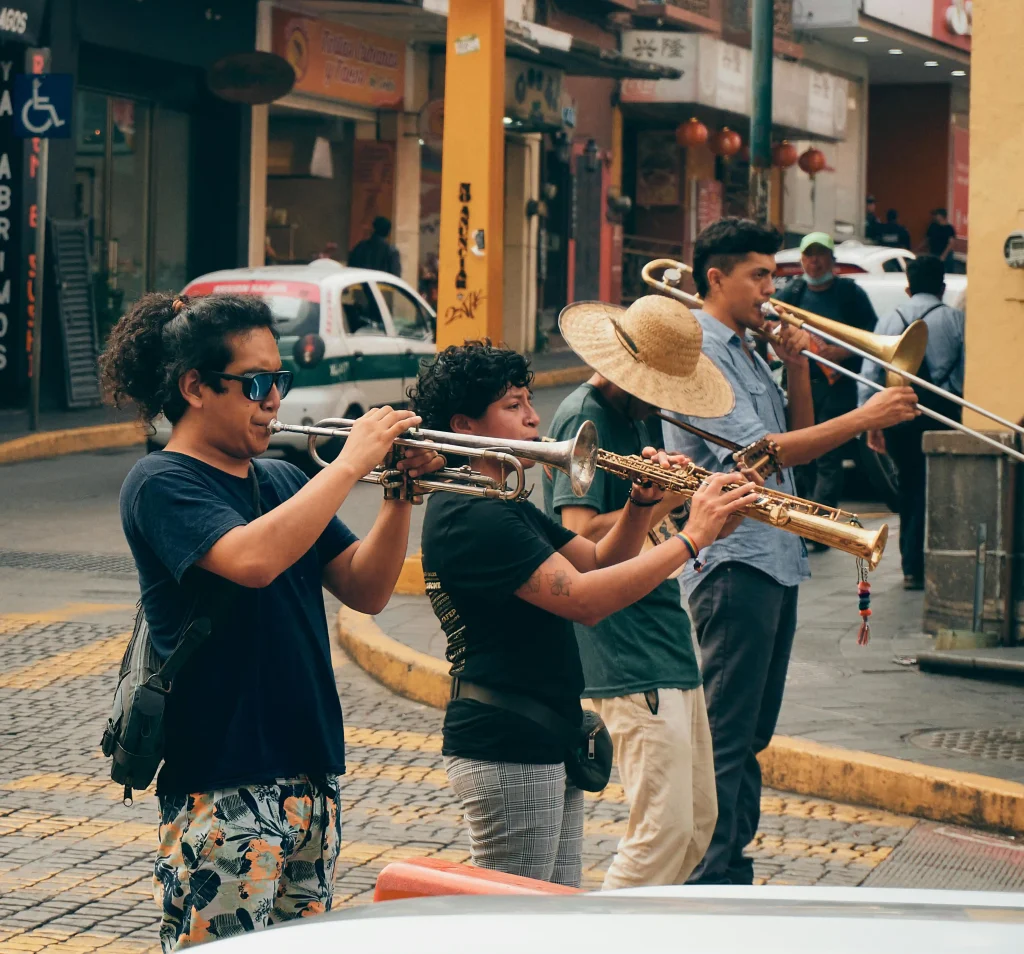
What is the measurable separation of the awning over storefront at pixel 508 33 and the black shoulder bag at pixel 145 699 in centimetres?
1862

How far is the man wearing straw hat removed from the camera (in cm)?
447

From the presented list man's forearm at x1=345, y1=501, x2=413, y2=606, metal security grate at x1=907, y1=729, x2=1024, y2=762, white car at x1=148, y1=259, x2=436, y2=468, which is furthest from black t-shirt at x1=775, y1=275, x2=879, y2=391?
man's forearm at x1=345, y1=501, x2=413, y2=606

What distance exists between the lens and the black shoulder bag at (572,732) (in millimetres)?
3852

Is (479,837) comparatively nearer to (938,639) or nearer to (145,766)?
(145,766)

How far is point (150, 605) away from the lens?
10.8ft

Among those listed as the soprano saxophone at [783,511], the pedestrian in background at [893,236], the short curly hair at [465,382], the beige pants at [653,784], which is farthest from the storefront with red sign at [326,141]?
the short curly hair at [465,382]

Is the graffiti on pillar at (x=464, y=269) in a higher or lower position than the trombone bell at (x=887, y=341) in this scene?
higher

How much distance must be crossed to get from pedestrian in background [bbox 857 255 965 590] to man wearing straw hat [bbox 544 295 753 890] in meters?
5.83

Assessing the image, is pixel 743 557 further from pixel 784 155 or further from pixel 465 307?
pixel 784 155

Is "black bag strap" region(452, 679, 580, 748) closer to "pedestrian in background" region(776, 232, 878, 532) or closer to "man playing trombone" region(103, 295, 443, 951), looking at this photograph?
"man playing trombone" region(103, 295, 443, 951)

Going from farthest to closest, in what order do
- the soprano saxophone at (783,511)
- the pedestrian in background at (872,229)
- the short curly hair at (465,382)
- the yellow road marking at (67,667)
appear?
the pedestrian in background at (872,229), the yellow road marking at (67,667), the soprano saxophone at (783,511), the short curly hair at (465,382)

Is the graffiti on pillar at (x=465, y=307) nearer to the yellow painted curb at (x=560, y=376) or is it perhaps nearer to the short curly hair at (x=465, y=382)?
the short curly hair at (x=465, y=382)

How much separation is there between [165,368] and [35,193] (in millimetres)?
15240

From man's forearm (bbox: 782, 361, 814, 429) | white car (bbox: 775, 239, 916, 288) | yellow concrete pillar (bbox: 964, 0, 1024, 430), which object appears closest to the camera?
man's forearm (bbox: 782, 361, 814, 429)
